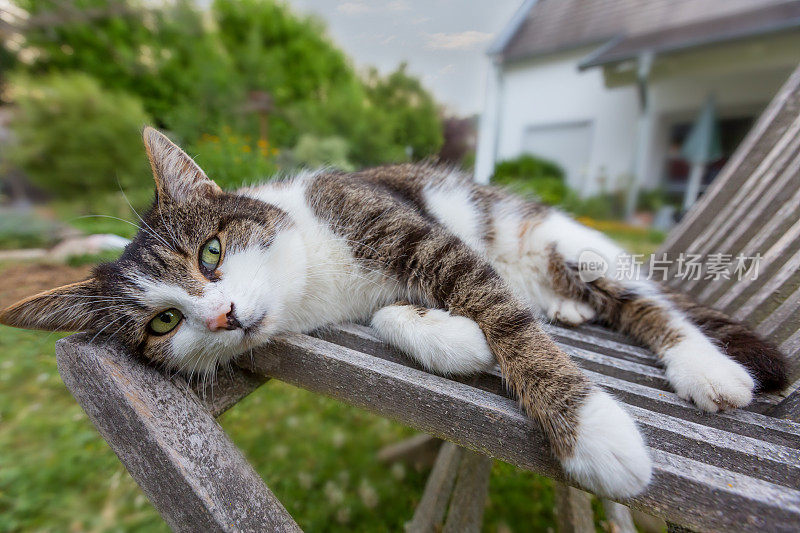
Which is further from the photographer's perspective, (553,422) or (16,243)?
(16,243)

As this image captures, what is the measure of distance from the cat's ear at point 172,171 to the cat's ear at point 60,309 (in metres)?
0.31

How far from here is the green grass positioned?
1.35 metres

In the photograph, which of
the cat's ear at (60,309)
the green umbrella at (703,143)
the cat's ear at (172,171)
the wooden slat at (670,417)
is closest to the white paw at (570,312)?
the wooden slat at (670,417)

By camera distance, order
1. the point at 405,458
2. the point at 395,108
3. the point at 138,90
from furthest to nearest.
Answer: the point at 138,90 < the point at 395,108 < the point at 405,458

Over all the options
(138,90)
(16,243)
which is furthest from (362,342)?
(138,90)

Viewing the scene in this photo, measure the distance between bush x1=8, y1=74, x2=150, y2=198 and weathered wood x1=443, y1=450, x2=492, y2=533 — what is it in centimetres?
478

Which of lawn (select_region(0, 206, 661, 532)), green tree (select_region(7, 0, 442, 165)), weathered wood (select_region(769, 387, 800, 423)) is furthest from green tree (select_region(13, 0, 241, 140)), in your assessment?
weathered wood (select_region(769, 387, 800, 423))

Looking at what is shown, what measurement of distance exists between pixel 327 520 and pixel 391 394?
1086mm

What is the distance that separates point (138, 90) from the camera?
5.99 m

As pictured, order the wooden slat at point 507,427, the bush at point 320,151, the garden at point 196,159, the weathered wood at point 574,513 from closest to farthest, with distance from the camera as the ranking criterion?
the wooden slat at point 507,427
the weathered wood at point 574,513
the garden at point 196,159
the bush at point 320,151

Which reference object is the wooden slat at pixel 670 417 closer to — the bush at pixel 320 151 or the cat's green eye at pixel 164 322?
the cat's green eye at pixel 164 322

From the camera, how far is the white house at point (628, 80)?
164 inches

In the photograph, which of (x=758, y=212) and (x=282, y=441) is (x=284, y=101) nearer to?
(x=282, y=441)

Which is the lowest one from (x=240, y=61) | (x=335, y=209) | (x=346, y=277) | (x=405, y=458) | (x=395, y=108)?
(x=405, y=458)
